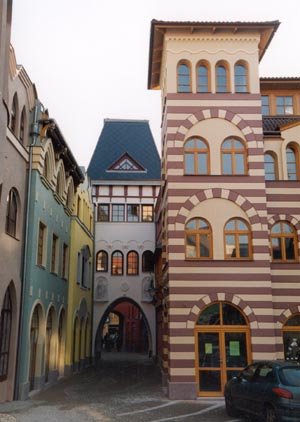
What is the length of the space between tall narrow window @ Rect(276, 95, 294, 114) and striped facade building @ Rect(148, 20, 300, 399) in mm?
2830

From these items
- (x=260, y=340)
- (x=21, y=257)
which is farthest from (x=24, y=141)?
(x=260, y=340)

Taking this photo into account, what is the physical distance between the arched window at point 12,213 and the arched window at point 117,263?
1842 centimetres

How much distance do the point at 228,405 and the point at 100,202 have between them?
2336 centimetres

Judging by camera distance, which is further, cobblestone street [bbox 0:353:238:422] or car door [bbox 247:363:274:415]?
cobblestone street [bbox 0:353:238:422]

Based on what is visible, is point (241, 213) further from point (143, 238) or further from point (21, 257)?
point (143, 238)

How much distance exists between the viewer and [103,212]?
118 feet

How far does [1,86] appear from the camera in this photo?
35.6ft

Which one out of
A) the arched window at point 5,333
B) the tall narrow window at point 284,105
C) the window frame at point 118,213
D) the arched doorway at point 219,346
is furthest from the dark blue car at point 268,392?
the window frame at point 118,213

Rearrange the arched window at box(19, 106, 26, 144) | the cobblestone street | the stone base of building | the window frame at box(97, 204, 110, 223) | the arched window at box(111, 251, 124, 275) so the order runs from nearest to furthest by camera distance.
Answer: the cobblestone street, the stone base of building, the arched window at box(19, 106, 26, 144), the arched window at box(111, 251, 124, 275), the window frame at box(97, 204, 110, 223)

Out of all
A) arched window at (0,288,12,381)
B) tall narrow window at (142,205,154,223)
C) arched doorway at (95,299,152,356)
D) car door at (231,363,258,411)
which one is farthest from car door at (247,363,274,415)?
arched doorway at (95,299,152,356)

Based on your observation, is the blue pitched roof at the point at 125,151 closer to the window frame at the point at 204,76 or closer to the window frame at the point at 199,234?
the window frame at the point at 204,76

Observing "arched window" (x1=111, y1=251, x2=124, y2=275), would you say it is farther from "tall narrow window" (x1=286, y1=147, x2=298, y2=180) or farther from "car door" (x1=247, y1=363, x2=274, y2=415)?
"car door" (x1=247, y1=363, x2=274, y2=415)

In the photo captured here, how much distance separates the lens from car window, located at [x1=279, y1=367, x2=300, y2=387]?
38.3 feet

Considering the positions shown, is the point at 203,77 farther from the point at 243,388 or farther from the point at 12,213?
Result: the point at 243,388
